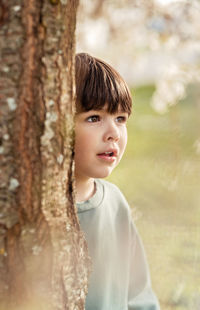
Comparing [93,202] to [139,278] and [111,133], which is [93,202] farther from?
[139,278]

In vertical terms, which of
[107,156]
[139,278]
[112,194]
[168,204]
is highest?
[107,156]

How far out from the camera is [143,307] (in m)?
1.82

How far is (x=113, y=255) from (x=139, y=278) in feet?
0.76

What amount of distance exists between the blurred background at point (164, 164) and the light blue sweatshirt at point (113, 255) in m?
0.95

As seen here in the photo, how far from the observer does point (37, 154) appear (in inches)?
44.2

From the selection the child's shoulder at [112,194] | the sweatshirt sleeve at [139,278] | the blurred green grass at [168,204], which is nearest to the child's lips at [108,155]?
the child's shoulder at [112,194]

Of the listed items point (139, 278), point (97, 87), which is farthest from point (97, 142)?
point (139, 278)

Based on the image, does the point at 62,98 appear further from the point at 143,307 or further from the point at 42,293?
the point at 143,307

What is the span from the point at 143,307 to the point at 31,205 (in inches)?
35.3

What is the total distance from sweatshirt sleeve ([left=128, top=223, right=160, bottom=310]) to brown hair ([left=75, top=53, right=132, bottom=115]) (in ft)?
1.82

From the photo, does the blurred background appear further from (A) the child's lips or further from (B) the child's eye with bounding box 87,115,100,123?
(B) the child's eye with bounding box 87,115,100,123

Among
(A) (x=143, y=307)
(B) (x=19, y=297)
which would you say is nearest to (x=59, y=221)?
(B) (x=19, y=297)

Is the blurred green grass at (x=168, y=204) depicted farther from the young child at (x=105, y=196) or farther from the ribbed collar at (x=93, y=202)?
the ribbed collar at (x=93, y=202)

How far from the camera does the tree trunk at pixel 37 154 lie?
106 cm
